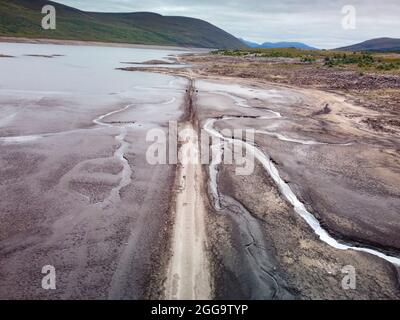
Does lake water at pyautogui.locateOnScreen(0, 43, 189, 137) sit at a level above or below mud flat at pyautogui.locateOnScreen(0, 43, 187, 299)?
above

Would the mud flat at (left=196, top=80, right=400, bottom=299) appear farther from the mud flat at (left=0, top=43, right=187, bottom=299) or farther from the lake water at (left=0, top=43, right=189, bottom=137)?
the lake water at (left=0, top=43, right=189, bottom=137)

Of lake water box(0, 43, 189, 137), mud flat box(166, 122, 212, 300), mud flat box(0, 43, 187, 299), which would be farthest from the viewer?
lake water box(0, 43, 189, 137)

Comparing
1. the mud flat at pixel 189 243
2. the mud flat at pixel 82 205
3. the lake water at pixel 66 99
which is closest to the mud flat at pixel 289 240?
the mud flat at pixel 189 243

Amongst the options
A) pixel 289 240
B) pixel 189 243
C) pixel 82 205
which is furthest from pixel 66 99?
pixel 289 240

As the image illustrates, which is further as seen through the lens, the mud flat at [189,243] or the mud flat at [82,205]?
the mud flat at [82,205]

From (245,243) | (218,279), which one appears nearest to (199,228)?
(245,243)

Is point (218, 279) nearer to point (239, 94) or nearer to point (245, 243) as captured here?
point (245, 243)

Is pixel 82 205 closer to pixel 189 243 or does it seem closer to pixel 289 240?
pixel 189 243

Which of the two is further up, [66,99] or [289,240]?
Answer: [66,99]

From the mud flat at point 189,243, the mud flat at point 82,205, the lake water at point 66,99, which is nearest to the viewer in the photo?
the mud flat at point 189,243

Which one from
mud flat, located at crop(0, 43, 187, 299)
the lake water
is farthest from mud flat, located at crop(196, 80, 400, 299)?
the lake water

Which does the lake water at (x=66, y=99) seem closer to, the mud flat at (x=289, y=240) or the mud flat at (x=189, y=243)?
the mud flat at (x=189, y=243)
